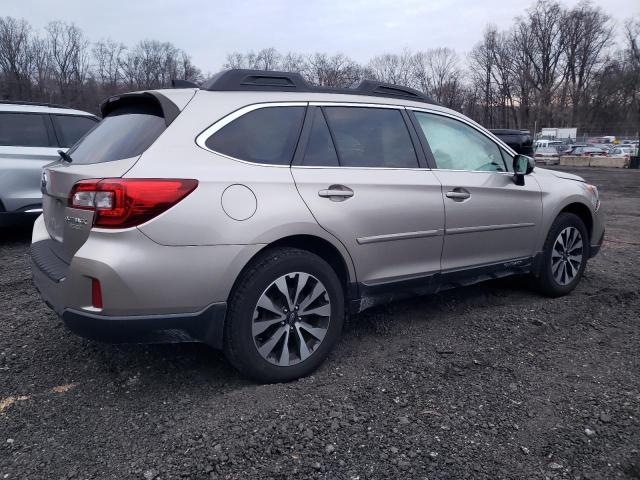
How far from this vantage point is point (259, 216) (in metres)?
2.81

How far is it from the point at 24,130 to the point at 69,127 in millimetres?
569

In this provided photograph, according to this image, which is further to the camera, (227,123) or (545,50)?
(545,50)

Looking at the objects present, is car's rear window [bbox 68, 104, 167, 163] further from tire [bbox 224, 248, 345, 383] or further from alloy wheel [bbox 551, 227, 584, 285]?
alloy wheel [bbox 551, 227, 584, 285]

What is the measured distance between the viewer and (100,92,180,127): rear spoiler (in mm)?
2875

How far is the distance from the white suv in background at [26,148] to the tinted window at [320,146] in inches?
150

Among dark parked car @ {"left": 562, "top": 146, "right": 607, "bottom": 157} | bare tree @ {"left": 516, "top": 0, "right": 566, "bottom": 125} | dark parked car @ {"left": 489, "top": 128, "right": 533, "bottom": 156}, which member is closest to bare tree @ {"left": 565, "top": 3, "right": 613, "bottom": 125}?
bare tree @ {"left": 516, "top": 0, "right": 566, "bottom": 125}

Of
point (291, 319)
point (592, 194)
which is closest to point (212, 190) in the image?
point (291, 319)

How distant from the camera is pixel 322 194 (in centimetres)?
309

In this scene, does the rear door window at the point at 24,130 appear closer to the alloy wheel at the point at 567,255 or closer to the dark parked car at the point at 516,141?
the alloy wheel at the point at 567,255

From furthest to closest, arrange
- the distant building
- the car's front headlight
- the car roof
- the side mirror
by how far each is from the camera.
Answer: the distant building, the car roof, the car's front headlight, the side mirror

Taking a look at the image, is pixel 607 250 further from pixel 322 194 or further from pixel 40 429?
pixel 40 429

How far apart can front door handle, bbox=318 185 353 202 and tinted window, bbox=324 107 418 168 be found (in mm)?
199

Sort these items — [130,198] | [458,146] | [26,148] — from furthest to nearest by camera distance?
[26,148] → [458,146] → [130,198]

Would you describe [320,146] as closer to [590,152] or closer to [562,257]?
[562,257]
